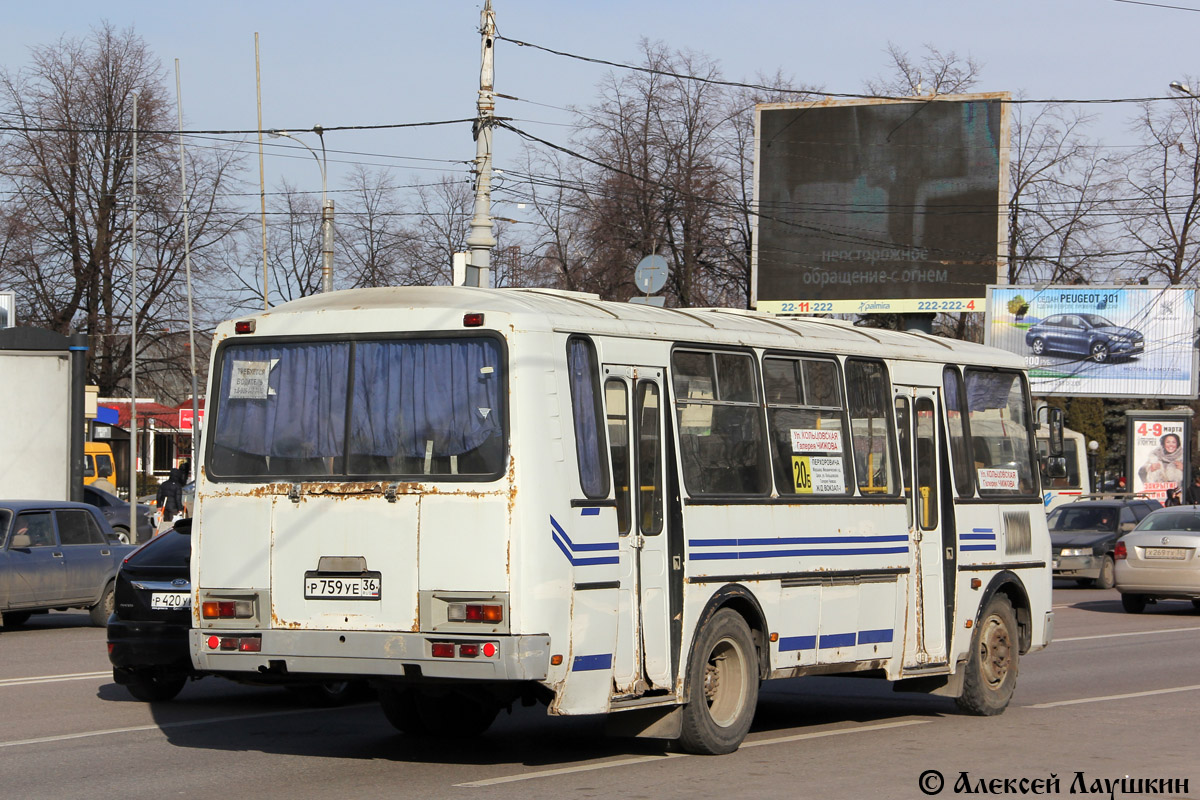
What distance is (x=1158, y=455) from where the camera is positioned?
1704 inches

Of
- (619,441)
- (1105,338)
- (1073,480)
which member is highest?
(1105,338)

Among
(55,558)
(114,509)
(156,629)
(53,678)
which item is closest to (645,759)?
(156,629)

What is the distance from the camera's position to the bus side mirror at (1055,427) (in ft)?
43.4

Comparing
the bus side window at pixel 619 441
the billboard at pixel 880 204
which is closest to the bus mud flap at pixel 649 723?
the bus side window at pixel 619 441

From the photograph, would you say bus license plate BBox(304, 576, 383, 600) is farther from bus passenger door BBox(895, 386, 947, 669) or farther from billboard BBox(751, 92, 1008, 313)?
billboard BBox(751, 92, 1008, 313)

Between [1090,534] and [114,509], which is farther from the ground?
[114,509]

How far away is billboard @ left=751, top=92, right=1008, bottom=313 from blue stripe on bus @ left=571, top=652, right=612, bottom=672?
34.6 m

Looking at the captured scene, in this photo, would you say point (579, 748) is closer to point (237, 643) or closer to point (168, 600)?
point (237, 643)

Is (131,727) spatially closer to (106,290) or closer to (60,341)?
(60,341)

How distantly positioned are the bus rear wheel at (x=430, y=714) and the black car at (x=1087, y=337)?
40118 mm

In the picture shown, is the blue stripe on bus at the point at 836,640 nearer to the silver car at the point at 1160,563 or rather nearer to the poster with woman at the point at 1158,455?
the silver car at the point at 1160,563

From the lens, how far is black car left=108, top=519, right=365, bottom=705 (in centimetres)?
1222

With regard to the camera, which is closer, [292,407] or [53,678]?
[292,407]

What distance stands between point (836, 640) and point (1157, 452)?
35002 mm
